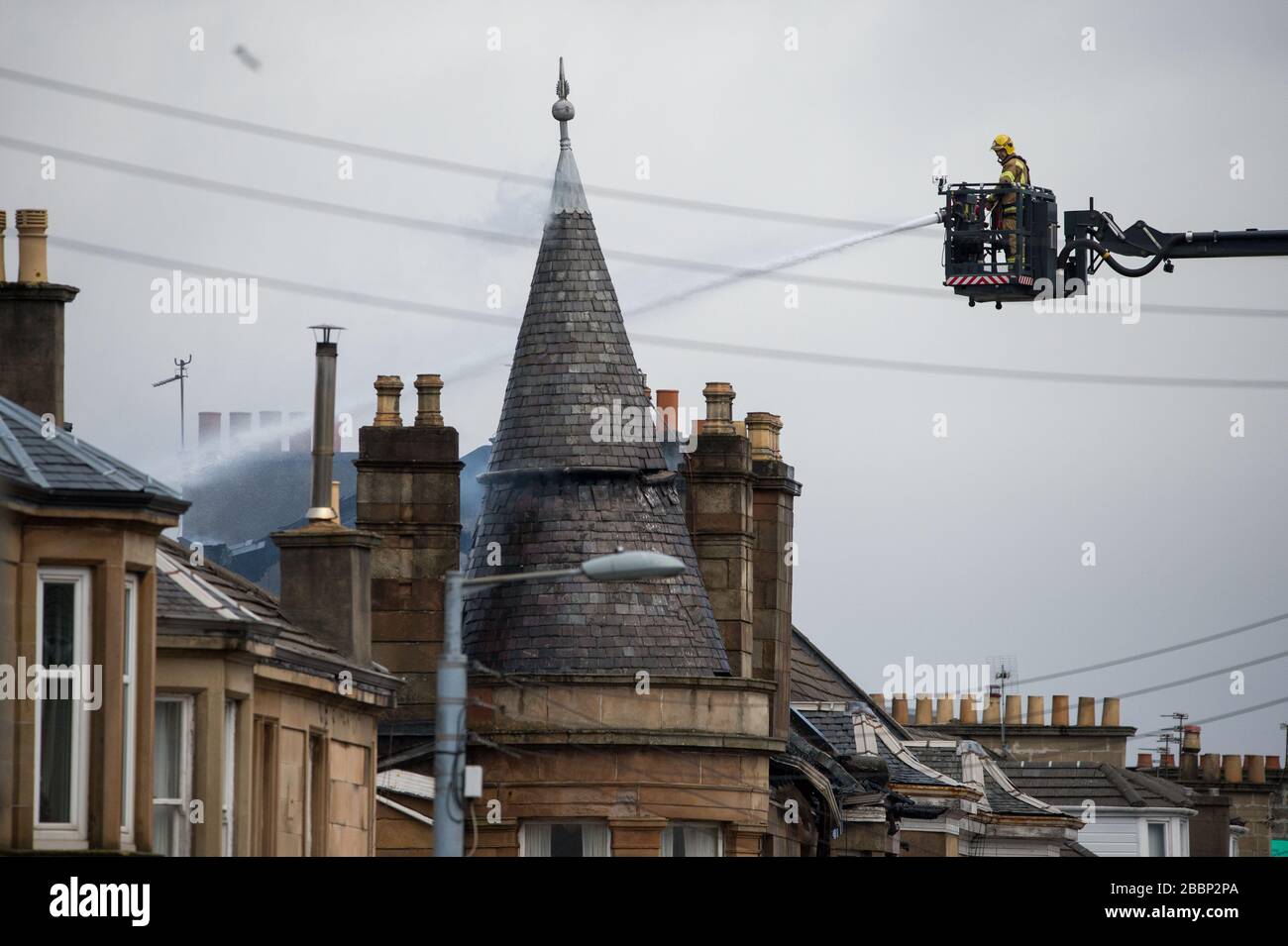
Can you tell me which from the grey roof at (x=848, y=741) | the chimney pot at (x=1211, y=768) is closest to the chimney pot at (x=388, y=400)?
the grey roof at (x=848, y=741)

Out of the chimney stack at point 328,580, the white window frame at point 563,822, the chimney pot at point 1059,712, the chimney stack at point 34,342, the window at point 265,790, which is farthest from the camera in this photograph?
the chimney pot at point 1059,712

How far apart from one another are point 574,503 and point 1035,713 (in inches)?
1648

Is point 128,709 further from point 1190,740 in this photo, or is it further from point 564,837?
point 1190,740

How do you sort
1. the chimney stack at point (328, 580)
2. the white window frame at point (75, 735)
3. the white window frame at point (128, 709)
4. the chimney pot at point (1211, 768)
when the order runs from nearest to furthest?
the white window frame at point (75, 735) < the white window frame at point (128, 709) < the chimney stack at point (328, 580) < the chimney pot at point (1211, 768)

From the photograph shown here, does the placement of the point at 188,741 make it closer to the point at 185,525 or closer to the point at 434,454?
the point at 434,454

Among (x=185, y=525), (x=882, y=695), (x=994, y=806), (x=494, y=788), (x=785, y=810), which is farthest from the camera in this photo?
(x=882, y=695)

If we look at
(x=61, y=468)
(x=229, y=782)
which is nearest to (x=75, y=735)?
(x=61, y=468)

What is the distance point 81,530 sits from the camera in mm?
44156

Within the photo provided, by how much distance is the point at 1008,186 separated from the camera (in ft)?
174

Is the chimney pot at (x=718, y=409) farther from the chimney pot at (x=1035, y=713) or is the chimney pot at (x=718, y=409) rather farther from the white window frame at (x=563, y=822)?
the chimney pot at (x=1035, y=713)

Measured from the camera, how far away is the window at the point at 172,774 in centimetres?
4762

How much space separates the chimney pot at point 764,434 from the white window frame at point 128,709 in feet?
79.5
